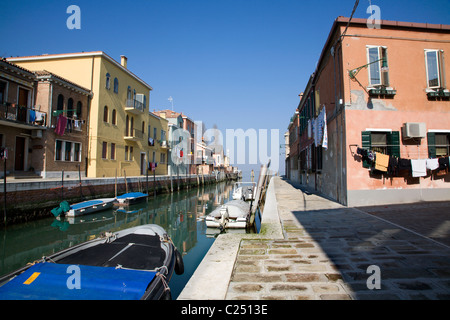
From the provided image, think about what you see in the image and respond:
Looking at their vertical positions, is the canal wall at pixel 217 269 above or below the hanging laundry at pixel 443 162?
below

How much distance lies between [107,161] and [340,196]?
18.5 metres

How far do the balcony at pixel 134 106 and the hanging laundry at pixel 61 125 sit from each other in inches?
278

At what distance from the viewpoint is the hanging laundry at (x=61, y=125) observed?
55.5 feet

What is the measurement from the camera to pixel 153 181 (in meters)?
25.1

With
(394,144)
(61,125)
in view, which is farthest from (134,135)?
(394,144)

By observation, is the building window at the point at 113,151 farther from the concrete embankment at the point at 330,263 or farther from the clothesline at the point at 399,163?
the clothesline at the point at 399,163

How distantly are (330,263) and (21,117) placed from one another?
19128 millimetres

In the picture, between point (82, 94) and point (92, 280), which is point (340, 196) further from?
Result: point (82, 94)

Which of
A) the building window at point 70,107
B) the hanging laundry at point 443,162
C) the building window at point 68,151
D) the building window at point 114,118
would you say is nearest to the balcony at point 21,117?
the building window at point 68,151

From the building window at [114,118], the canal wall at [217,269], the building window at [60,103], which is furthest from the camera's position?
the building window at [114,118]

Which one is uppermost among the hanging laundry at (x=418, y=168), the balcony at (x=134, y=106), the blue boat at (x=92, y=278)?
the balcony at (x=134, y=106)

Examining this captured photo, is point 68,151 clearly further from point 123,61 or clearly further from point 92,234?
point 123,61

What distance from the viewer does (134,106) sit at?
24578mm

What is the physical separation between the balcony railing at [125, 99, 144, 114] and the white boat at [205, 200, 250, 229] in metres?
17.5
